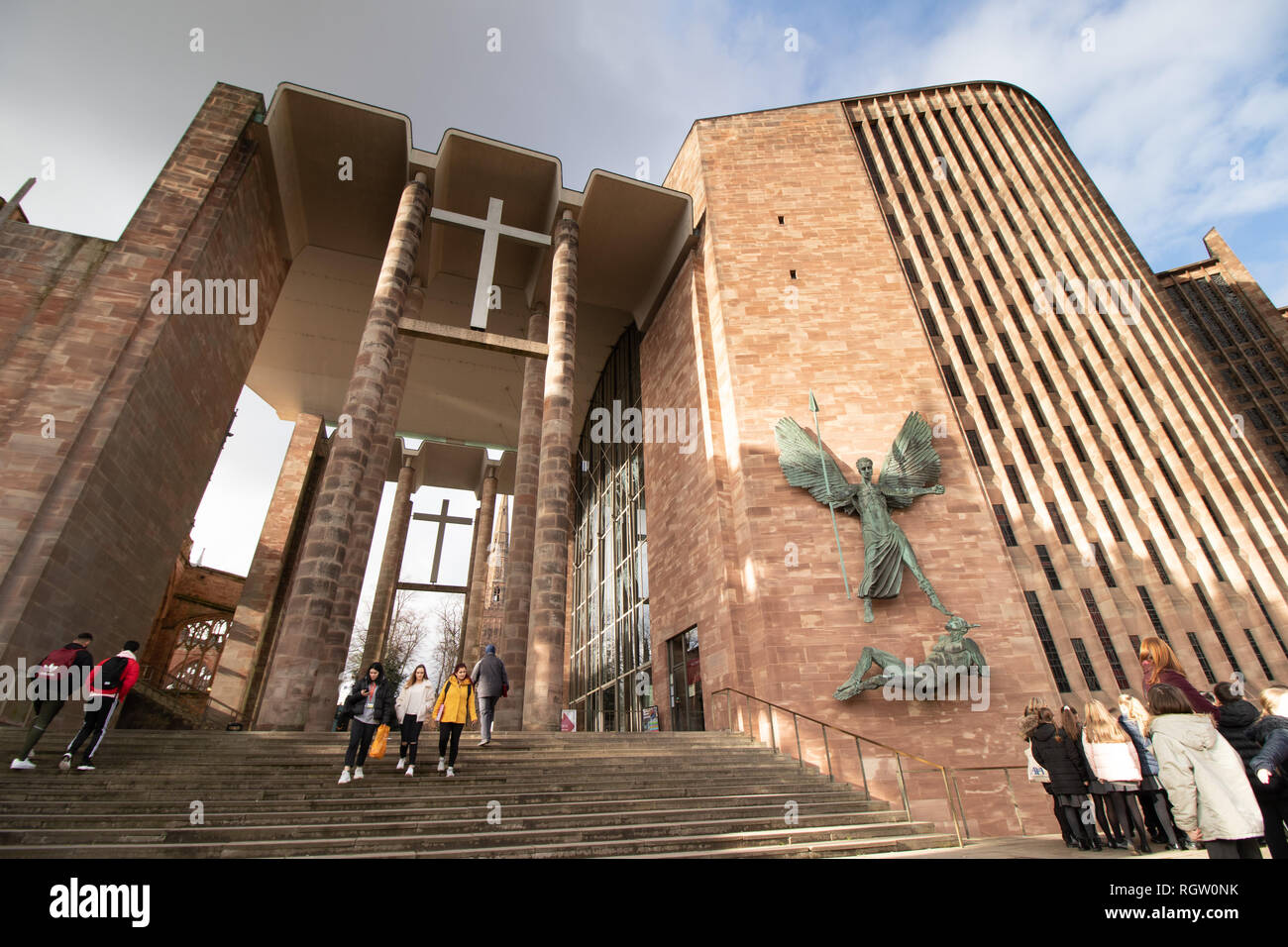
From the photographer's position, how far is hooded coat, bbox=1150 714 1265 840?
3463 millimetres

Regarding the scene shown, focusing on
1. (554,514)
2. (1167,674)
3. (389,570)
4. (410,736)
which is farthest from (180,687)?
(1167,674)

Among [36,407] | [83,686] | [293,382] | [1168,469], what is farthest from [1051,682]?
[293,382]

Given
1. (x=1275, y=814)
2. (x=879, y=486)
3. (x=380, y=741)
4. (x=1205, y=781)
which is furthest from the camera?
(x=879, y=486)

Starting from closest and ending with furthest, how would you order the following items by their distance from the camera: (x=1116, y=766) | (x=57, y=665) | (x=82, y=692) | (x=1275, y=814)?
1. (x=1275, y=814)
2. (x=1116, y=766)
3. (x=57, y=665)
4. (x=82, y=692)

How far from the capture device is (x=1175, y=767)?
3.65 m

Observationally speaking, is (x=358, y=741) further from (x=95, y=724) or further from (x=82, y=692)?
(x=82, y=692)

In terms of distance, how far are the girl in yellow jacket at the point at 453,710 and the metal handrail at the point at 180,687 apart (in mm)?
13778

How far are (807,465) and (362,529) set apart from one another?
34.3ft

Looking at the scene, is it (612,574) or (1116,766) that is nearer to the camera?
(1116,766)

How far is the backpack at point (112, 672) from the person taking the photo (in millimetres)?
7047

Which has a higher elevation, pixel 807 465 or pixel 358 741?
pixel 807 465

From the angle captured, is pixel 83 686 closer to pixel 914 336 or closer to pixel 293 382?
pixel 914 336
